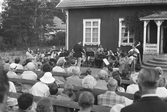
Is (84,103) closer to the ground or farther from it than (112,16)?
closer to the ground

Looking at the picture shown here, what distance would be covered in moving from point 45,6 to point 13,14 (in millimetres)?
7656

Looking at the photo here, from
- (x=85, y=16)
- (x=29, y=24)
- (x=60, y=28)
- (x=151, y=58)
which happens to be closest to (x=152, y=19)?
(x=151, y=58)

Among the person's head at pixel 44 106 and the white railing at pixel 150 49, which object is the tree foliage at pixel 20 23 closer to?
the white railing at pixel 150 49

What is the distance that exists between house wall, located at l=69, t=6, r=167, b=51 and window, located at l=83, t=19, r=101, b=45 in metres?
0.25

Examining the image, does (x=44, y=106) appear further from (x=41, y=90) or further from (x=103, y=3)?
(x=103, y=3)

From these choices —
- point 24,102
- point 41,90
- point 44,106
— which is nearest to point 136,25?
point 41,90

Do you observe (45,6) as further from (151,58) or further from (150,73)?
(150,73)

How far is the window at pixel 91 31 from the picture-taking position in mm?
18844

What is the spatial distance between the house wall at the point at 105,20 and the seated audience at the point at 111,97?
13.5m

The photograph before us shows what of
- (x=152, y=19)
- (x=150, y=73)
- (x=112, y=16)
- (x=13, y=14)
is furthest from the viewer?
(x=13, y=14)

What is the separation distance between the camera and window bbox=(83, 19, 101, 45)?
18844 mm

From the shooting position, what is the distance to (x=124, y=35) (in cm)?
1808

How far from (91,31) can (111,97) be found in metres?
14.7

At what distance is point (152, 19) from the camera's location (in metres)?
15.8
